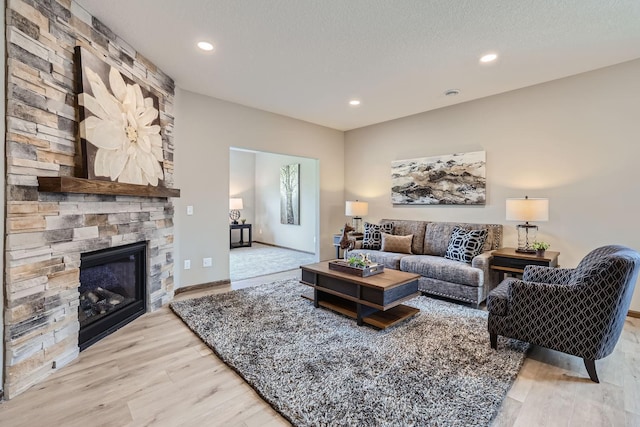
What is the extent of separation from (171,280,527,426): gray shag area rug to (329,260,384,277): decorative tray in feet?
1.55

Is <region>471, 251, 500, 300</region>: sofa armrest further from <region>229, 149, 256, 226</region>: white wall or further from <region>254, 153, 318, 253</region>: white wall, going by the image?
<region>229, 149, 256, 226</region>: white wall

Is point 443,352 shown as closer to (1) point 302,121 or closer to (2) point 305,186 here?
(1) point 302,121

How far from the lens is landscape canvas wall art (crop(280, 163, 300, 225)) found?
707cm

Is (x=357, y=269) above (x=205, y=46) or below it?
below

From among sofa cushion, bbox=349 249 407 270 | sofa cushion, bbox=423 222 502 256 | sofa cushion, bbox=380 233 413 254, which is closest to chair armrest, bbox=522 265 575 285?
sofa cushion, bbox=423 222 502 256

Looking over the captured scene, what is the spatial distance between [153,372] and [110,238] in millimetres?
1218

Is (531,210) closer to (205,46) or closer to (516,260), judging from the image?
(516,260)

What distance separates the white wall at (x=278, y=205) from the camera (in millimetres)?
6754

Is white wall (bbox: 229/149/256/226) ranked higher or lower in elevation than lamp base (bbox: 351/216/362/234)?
higher

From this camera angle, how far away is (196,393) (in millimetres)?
1850

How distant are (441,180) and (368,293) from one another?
2.56 metres

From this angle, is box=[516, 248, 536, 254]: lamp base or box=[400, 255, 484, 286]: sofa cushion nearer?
box=[400, 255, 484, 286]: sofa cushion

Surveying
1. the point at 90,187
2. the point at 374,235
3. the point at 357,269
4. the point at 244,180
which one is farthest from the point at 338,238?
the point at 244,180

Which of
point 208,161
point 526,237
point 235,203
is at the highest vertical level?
point 208,161
